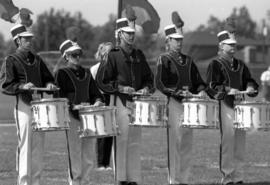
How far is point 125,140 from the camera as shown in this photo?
11.2 m

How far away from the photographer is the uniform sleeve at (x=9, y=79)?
33.8 feet

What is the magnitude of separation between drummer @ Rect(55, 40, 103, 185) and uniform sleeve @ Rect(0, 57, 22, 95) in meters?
0.61

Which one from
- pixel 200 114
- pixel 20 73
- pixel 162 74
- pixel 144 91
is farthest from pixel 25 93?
pixel 200 114

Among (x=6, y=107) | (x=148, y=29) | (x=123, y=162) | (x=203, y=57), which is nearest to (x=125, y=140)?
(x=123, y=162)

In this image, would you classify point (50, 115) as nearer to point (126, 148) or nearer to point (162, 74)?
point (126, 148)

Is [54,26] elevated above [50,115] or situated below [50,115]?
above

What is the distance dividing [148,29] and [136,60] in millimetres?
3326

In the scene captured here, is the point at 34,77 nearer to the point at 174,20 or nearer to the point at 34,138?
the point at 34,138

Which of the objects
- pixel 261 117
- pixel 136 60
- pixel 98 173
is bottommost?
pixel 98 173

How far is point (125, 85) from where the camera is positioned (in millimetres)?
→ 11148

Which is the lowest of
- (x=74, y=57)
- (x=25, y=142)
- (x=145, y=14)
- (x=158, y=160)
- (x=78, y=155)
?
(x=158, y=160)

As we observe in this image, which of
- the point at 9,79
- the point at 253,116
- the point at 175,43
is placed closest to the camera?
the point at 9,79

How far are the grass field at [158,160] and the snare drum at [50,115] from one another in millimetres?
1860

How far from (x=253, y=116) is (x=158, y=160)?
12.8 feet
